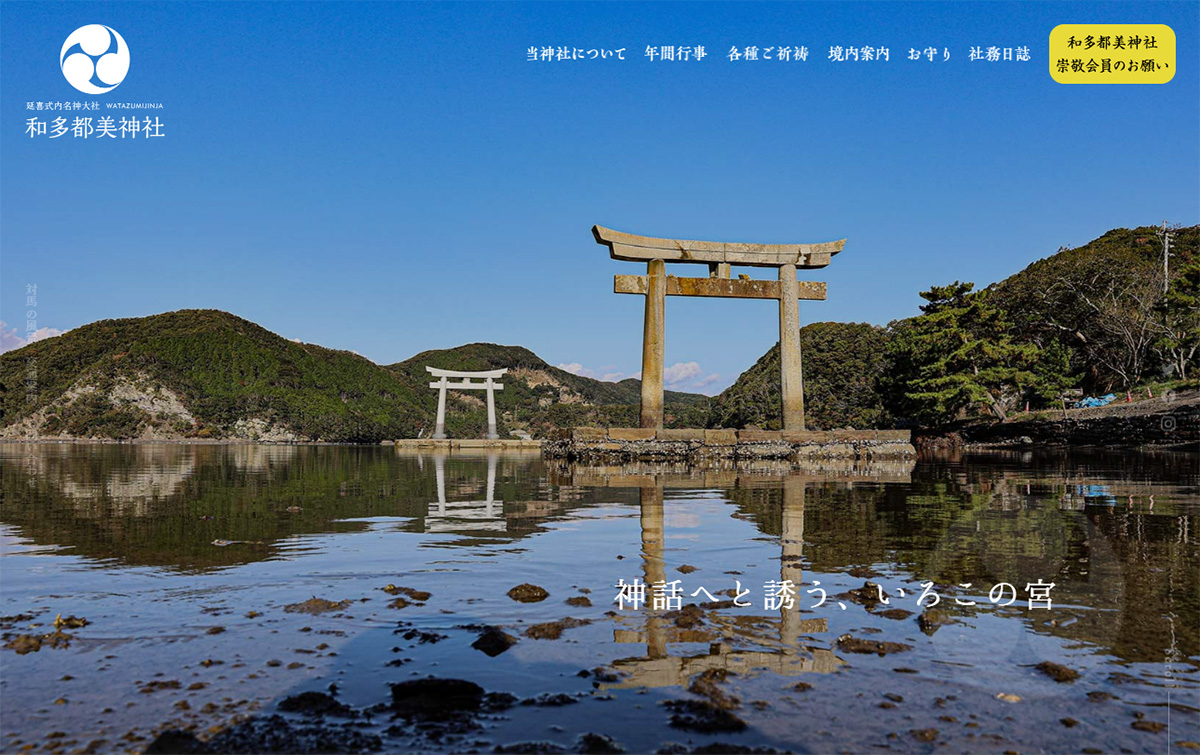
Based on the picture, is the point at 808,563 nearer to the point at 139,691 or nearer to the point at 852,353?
the point at 139,691

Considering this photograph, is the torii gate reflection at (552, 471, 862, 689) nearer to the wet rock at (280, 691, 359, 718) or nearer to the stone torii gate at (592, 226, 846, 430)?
the wet rock at (280, 691, 359, 718)

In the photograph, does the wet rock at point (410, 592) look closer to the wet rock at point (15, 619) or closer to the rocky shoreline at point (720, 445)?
the wet rock at point (15, 619)

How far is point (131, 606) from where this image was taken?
15.6 feet

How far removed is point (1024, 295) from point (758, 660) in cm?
4324

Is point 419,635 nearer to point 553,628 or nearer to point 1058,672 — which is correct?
Result: point 553,628

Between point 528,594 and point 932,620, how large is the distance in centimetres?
241

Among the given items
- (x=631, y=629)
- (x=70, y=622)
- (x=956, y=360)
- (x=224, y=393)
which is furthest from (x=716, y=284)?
(x=224, y=393)

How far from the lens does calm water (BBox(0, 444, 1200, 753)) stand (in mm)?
2895

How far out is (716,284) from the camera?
2139 centimetres

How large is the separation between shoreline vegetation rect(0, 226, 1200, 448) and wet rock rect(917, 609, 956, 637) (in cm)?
2266

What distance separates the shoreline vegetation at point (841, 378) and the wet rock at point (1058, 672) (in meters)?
23.6

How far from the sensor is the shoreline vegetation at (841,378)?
32.3 meters

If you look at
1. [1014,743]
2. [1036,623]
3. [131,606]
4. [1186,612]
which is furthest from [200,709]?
[1186,612]

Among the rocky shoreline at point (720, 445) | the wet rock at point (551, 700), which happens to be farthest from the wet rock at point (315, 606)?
the rocky shoreline at point (720, 445)
